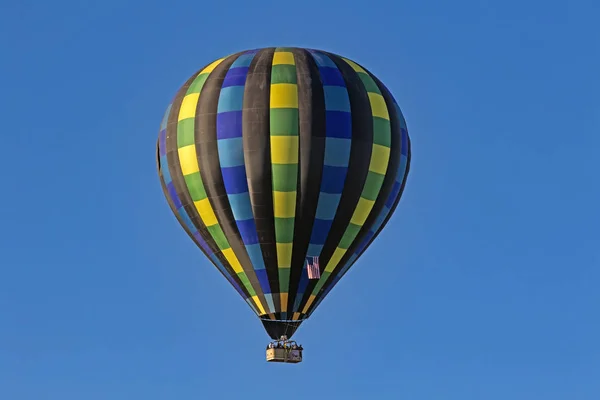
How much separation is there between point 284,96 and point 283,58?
147 centimetres

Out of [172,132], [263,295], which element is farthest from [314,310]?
[172,132]

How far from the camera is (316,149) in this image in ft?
243

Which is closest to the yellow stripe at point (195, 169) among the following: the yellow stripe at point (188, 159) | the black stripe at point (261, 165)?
the yellow stripe at point (188, 159)

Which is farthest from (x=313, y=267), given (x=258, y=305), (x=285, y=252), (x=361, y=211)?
(x=361, y=211)

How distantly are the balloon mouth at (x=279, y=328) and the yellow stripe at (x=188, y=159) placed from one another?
4.99m

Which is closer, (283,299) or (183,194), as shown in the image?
(283,299)

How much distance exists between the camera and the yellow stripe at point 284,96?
74.4 meters

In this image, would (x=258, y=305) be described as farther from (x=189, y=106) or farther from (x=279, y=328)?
(x=189, y=106)

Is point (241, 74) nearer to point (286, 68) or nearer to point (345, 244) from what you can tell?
point (286, 68)

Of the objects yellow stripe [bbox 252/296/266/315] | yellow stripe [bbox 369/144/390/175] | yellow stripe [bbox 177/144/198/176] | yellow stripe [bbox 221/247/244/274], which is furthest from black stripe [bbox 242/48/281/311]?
yellow stripe [bbox 369/144/390/175]

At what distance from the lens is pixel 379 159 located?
7512cm

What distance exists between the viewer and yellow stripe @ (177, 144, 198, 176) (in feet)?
245

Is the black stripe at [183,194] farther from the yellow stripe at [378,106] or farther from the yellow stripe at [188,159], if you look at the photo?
the yellow stripe at [378,106]

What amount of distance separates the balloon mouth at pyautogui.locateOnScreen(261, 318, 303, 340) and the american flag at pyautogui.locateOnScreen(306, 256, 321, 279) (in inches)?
60.6
